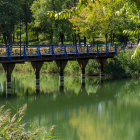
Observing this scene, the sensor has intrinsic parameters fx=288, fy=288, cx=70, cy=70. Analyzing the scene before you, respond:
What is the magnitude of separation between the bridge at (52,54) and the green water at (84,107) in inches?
86.1

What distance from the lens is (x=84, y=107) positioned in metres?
19.6

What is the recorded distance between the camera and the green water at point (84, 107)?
1341 cm

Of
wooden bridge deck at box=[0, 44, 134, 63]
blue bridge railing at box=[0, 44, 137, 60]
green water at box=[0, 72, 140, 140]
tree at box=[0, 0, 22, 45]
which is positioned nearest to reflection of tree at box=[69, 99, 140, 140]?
green water at box=[0, 72, 140, 140]

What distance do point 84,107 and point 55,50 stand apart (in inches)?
402

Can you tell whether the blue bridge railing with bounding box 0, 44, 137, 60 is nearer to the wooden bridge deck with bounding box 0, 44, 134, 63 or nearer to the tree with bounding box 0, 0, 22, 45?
the wooden bridge deck with bounding box 0, 44, 134, 63

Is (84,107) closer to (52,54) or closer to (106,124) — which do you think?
(106,124)

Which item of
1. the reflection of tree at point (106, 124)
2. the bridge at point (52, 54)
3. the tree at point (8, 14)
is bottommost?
the reflection of tree at point (106, 124)

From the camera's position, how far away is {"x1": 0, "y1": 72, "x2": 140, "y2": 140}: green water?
13.4 m

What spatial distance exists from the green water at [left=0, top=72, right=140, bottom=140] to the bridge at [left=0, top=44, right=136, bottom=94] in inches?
86.1

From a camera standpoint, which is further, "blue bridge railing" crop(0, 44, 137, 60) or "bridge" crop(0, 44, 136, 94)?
"bridge" crop(0, 44, 136, 94)

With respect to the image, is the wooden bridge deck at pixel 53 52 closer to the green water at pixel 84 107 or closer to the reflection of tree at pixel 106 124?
the green water at pixel 84 107

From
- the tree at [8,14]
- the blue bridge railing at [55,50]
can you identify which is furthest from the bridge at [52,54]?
the tree at [8,14]

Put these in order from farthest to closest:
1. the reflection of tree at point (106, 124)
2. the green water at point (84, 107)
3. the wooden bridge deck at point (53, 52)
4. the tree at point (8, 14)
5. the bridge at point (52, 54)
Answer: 1. the tree at point (8, 14)
2. the bridge at point (52, 54)
3. the wooden bridge deck at point (53, 52)
4. the green water at point (84, 107)
5. the reflection of tree at point (106, 124)

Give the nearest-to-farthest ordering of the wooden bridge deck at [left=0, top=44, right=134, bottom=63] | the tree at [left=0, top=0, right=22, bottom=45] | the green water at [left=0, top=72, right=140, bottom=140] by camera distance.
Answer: the green water at [left=0, top=72, right=140, bottom=140] < the wooden bridge deck at [left=0, top=44, right=134, bottom=63] < the tree at [left=0, top=0, right=22, bottom=45]
